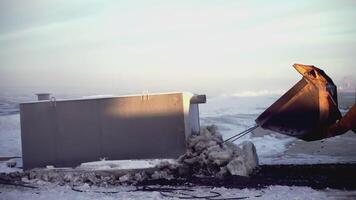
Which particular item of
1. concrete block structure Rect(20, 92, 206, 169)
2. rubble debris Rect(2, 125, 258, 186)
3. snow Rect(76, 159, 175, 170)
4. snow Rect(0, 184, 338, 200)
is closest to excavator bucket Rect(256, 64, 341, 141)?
snow Rect(0, 184, 338, 200)

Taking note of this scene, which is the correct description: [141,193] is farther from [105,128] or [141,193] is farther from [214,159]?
[105,128]

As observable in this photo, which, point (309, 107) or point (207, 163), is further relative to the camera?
point (207, 163)

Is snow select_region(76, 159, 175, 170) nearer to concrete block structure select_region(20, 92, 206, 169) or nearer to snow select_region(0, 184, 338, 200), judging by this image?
concrete block structure select_region(20, 92, 206, 169)

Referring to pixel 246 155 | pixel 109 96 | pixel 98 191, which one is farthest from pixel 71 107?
pixel 246 155

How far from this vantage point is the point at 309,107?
11.6 m

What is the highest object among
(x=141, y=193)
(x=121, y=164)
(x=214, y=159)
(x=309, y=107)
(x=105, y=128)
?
(x=309, y=107)

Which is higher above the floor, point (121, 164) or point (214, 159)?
point (214, 159)

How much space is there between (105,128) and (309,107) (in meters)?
6.86

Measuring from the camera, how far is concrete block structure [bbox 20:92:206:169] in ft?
47.7

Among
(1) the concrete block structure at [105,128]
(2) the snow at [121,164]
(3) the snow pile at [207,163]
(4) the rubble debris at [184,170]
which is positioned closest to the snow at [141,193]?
(4) the rubble debris at [184,170]

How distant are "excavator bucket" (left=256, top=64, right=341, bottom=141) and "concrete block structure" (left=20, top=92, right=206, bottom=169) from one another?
12.0ft

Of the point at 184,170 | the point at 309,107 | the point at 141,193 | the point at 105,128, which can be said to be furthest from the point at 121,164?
the point at 309,107

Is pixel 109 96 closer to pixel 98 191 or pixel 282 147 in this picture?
pixel 98 191

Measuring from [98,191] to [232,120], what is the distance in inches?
1052
